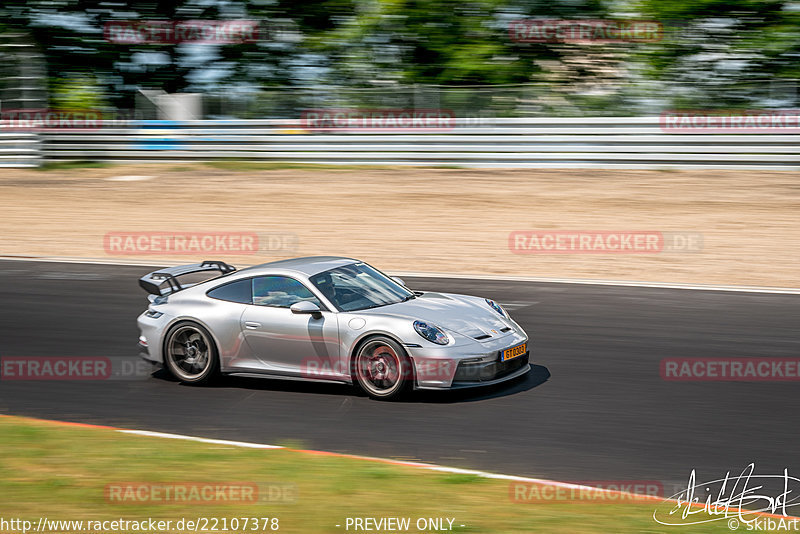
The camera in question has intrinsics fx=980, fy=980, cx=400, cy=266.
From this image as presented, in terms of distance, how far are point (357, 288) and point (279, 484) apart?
3091 millimetres

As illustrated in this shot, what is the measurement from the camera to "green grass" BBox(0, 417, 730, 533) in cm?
523

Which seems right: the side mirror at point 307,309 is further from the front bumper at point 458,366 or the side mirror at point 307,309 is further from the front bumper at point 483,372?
the front bumper at point 483,372

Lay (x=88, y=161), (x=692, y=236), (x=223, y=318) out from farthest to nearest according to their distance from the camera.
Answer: (x=88, y=161)
(x=692, y=236)
(x=223, y=318)

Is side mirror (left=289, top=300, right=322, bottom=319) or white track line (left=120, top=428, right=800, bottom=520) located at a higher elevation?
side mirror (left=289, top=300, right=322, bottom=319)

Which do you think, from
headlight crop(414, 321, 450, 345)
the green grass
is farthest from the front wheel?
the green grass

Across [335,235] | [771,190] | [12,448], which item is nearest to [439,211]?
[335,235]

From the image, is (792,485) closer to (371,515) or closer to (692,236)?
(371,515)

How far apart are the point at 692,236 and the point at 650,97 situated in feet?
15.0

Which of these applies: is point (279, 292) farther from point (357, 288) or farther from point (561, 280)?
point (561, 280)

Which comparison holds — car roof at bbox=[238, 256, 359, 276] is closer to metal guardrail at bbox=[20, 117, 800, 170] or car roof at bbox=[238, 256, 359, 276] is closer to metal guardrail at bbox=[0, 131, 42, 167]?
metal guardrail at bbox=[20, 117, 800, 170]

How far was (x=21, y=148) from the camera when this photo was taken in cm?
2323

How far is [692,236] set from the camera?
1531cm

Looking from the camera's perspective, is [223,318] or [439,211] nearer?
[223,318]

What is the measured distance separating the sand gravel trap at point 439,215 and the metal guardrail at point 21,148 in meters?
1.78
